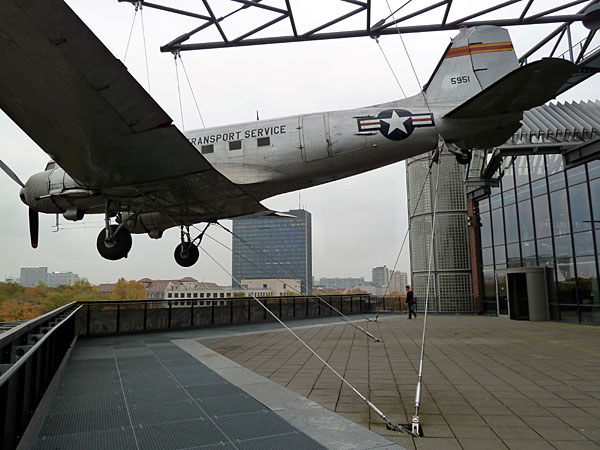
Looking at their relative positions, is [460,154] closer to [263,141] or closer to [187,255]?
[263,141]

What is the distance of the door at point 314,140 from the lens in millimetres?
10615

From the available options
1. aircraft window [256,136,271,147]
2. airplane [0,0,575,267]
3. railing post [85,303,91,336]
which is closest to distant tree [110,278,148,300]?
railing post [85,303,91,336]

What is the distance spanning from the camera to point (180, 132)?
784 cm

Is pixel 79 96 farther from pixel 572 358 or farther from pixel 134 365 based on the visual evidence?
pixel 572 358

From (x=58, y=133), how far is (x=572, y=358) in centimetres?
1270

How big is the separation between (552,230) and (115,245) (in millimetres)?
21767

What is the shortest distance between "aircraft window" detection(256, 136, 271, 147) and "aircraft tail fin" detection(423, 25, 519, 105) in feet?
15.1

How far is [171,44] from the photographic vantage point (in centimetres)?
1752

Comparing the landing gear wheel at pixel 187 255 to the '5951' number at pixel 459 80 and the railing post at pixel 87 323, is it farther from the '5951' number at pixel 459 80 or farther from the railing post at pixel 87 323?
the '5951' number at pixel 459 80

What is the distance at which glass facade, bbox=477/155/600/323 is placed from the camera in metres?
19.8

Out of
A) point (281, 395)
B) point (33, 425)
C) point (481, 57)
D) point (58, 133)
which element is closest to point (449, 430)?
point (281, 395)

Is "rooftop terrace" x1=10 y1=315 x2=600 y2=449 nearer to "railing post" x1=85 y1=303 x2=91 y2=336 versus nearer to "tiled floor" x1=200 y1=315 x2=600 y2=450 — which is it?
"tiled floor" x1=200 y1=315 x2=600 y2=450

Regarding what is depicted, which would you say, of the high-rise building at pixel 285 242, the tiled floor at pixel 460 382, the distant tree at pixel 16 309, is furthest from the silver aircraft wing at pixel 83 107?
the high-rise building at pixel 285 242

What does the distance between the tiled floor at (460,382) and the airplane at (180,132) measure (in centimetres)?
460
